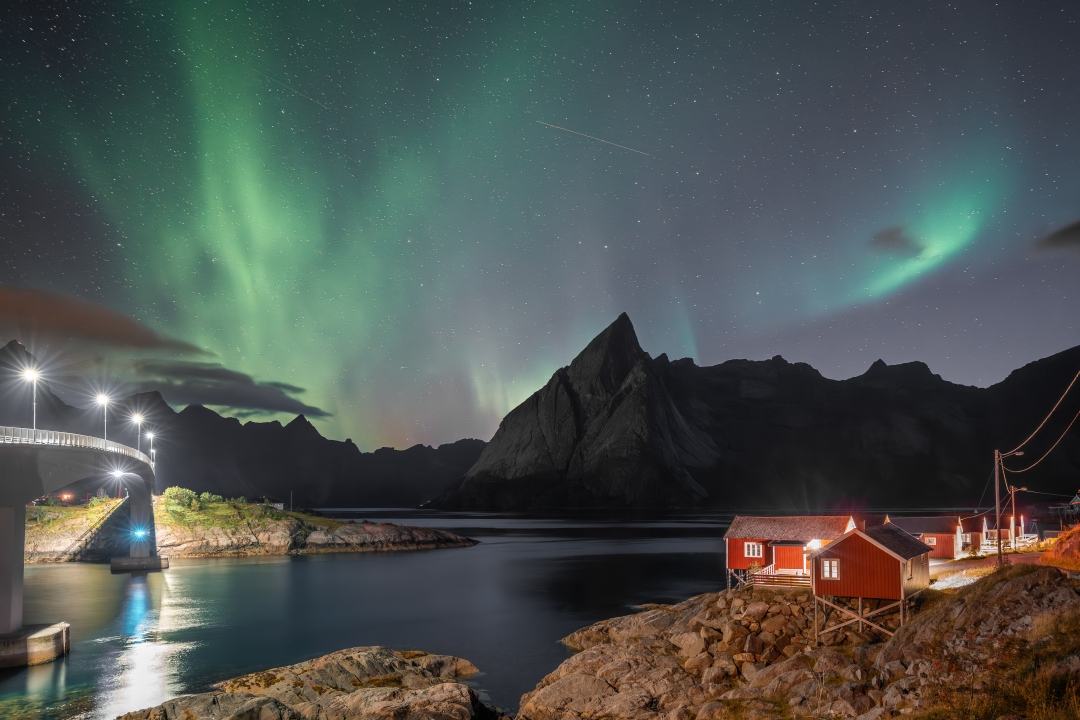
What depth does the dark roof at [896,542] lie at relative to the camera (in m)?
34.0

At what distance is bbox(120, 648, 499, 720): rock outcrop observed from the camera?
25.7m

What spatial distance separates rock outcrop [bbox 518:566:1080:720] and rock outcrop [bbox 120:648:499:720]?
4.30 m

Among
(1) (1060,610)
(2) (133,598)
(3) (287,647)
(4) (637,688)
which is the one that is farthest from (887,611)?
(2) (133,598)

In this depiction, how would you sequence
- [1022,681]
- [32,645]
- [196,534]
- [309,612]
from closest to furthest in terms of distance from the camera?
[1022,681] → [32,645] → [309,612] → [196,534]

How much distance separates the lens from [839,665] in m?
26.0

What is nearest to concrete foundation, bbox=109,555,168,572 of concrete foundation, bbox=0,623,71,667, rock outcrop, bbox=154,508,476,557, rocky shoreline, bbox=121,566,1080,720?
rock outcrop, bbox=154,508,476,557

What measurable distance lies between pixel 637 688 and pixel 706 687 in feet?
9.55

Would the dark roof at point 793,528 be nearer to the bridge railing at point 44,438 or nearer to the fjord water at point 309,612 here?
the fjord water at point 309,612

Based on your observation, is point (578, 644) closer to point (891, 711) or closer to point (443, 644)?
point (443, 644)

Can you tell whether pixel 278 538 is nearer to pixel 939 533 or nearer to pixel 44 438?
pixel 44 438

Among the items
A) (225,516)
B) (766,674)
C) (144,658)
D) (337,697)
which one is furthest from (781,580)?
(225,516)

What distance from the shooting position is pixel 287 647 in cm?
4691

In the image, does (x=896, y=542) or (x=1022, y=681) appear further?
(x=896, y=542)

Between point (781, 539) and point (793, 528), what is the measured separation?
1140mm
